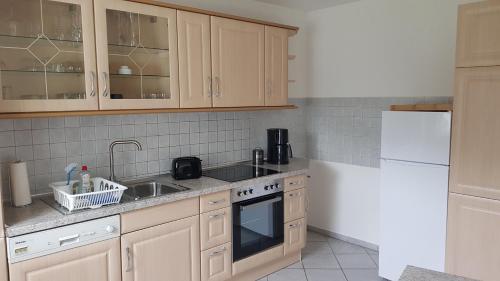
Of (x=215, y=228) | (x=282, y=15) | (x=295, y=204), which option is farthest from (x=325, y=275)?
(x=282, y=15)

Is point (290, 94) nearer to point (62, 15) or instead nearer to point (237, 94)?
point (237, 94)

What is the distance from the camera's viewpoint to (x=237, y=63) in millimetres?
2973

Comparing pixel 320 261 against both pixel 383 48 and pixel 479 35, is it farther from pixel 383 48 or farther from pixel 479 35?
pixel 479 35

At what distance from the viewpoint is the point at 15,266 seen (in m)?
1.82

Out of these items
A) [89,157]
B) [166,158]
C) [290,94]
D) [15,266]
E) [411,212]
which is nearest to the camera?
[15,266]

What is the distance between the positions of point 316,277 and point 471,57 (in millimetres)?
2000

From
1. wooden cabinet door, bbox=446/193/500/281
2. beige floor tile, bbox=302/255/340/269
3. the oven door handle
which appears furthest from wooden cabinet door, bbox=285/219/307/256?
wooden cabinet door, bbox=446/193/500/281

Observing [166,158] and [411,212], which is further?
[166,158]

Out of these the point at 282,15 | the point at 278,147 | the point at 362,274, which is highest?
the point at 282,15

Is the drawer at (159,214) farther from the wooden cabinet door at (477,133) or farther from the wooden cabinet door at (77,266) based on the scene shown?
the wooden cabinet door at (477,133)

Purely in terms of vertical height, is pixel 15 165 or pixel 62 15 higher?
pixel 62 15

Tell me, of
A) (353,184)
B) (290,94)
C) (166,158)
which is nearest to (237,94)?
(166,158)

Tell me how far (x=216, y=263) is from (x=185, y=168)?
73 centimetres

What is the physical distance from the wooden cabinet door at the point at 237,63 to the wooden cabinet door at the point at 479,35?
1.47m
